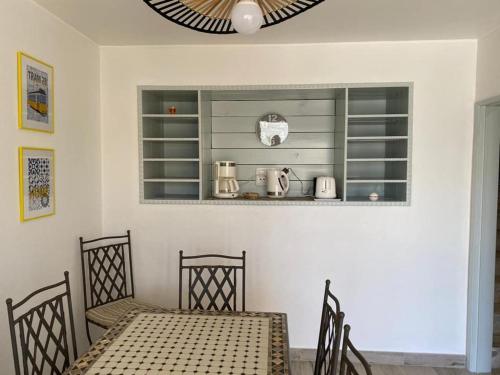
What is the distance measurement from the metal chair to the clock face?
134cm

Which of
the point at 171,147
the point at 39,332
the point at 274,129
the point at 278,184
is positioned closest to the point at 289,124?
the point at 274,129

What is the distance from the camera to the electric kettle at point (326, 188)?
2.80 m

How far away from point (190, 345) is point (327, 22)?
1997 mm

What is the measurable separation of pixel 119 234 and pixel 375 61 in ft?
7.62

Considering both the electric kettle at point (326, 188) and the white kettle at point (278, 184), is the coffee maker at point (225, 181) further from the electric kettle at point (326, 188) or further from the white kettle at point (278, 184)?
the electric kettle at point (326, 188)

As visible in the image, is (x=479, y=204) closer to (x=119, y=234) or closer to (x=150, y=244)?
(x=150, y=244)

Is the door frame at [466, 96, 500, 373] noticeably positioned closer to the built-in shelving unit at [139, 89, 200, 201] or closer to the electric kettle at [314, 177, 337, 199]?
the electric kettle at [314, 177, 337, 199]

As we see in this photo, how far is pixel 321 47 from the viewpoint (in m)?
2.73

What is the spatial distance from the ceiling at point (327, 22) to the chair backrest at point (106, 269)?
1427 mm

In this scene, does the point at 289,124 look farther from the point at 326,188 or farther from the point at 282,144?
the point at 326,188

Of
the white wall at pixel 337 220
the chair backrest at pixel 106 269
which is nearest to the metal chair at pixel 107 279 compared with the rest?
the chair backrest at pixel 106 269

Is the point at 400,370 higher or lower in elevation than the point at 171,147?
lower

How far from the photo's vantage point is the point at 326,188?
9.20ft

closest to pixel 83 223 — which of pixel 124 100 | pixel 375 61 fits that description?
pixel 124 100
